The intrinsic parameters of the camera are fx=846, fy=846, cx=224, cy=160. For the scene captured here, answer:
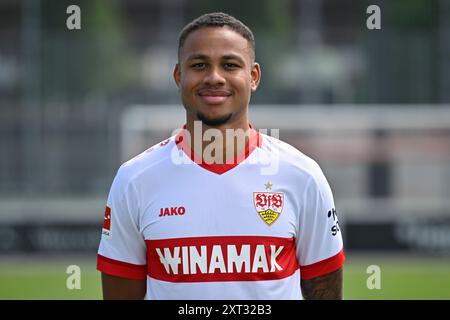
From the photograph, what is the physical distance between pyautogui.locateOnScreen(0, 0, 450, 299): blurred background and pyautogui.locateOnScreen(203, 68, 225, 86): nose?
30.8 feet

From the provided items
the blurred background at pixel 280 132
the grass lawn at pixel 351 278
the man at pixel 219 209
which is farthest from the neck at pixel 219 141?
the blurred background at pixel 280 132

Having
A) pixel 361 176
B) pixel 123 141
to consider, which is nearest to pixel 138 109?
pixel 123 141

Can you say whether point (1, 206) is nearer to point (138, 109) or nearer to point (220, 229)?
point (138, 109)

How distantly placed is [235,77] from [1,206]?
1151 centimetres

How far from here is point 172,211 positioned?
107 inches

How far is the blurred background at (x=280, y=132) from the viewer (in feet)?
42.1

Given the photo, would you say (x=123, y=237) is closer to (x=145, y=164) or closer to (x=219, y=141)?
(x=145, y=164)

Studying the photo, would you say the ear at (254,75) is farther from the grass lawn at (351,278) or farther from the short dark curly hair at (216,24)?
the grass lawn at (351,278)

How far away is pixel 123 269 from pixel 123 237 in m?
0.11

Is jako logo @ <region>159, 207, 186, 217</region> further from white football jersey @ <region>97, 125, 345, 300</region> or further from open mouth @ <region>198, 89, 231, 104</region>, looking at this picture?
open mouth @ <region>198, 89, 231, 104</region>

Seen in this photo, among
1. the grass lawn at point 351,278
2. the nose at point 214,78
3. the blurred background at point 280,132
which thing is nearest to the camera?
the nose at point 214,78

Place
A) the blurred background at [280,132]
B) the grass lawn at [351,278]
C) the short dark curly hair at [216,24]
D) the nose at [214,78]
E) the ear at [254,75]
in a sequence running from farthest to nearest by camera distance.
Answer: the blurred background at [280,132]
the grass lawn at [351,278]
the ear at [254,75]
the short dark curly hair at [216,24]
the nose at [214,78]

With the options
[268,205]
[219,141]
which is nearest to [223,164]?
[219,141]

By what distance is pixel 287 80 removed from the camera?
1653cm
